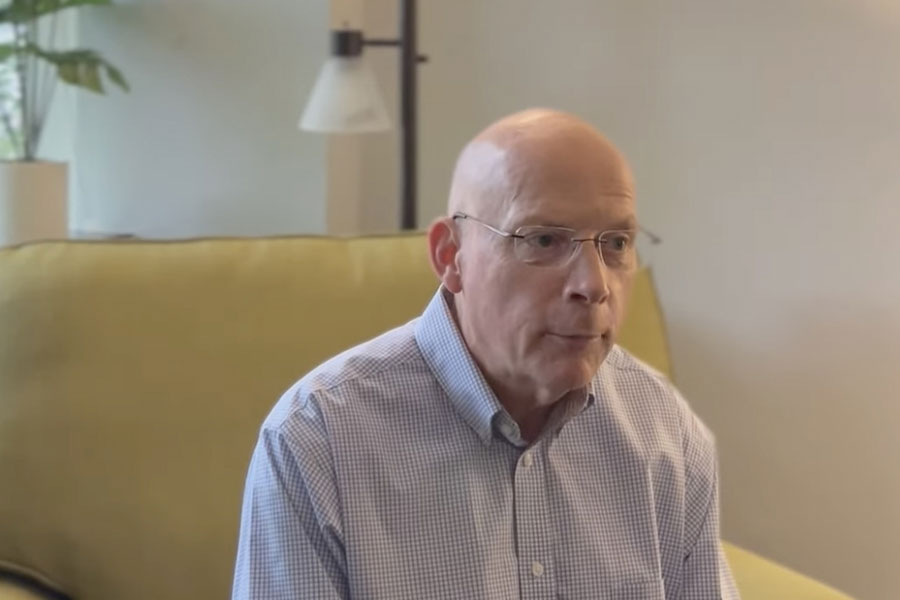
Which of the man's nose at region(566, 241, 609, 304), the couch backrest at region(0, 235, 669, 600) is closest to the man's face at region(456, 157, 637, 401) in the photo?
the man's nose at region(566, 241, 609, 304)

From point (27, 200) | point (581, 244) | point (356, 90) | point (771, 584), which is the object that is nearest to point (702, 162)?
point (356, 90)

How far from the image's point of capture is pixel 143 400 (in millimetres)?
1534

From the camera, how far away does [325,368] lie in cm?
127

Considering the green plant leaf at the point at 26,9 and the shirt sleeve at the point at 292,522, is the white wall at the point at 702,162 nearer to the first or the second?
the green plant leaf at the point at 26,9

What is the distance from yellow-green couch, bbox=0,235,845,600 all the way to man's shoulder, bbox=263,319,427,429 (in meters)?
0.33

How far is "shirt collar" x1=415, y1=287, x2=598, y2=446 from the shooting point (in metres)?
1.22

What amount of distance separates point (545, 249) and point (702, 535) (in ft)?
1.43

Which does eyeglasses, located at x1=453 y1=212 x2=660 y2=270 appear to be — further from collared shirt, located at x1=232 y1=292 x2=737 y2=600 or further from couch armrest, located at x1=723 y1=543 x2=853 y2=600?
couch armrest, located at x1=723 y1=543 x2=853 y2=600

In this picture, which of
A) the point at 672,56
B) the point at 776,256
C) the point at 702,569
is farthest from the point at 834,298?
the point at 702,569

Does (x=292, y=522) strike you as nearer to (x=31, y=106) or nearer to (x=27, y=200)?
(x=27, y=200)

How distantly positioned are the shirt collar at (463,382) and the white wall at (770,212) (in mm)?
1013

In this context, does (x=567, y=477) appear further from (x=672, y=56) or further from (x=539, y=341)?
(x=672, y=56)

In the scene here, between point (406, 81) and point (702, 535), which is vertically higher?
point (406, 81)

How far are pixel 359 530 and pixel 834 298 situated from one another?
49.6 inches
